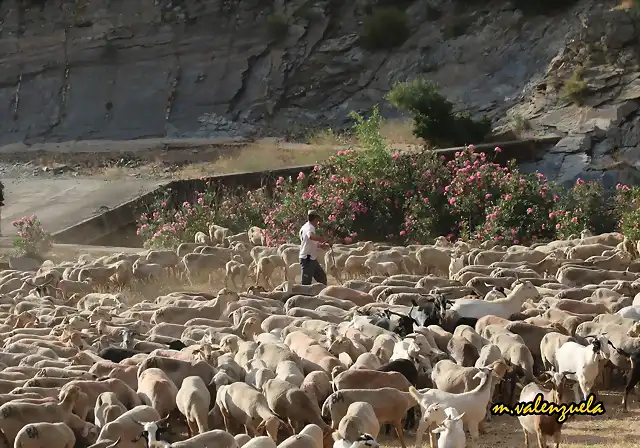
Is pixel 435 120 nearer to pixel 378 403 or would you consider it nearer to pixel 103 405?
→ pixel 378 403

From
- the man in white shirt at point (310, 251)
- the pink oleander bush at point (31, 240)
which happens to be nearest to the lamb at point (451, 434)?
the man in white shirt at point (310, 251)

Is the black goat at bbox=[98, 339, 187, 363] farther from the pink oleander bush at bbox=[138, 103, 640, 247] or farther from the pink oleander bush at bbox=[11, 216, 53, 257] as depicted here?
the pink oleander bush at bbox=[11, 216, 53, 257]

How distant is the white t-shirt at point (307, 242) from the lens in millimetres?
16047

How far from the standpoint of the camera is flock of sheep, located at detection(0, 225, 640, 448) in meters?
9.28

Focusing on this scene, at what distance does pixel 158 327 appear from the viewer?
44.2 ft

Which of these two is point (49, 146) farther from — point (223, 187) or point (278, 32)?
point (223, 187)

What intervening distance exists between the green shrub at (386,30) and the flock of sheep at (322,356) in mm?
25070

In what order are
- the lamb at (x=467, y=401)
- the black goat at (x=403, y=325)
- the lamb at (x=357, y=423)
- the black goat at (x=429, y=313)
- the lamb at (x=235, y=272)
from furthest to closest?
the lamb at (x=235, y=272)
the black goat at (x=429, y=313)
the black goat at (x=403, y=325)
the lamb at (x=467, y=401)
the lamb at (x=357, y=423)

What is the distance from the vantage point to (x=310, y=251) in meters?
16.3

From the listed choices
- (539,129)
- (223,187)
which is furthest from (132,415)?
(539,129)

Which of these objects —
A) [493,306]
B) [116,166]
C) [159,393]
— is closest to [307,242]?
[493,306]

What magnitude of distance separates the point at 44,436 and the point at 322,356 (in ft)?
10.4

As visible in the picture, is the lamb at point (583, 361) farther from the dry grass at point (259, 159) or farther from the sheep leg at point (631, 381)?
the dry grass at point (259, 159)

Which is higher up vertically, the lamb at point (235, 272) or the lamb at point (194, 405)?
the lamb at point (235, 272)
